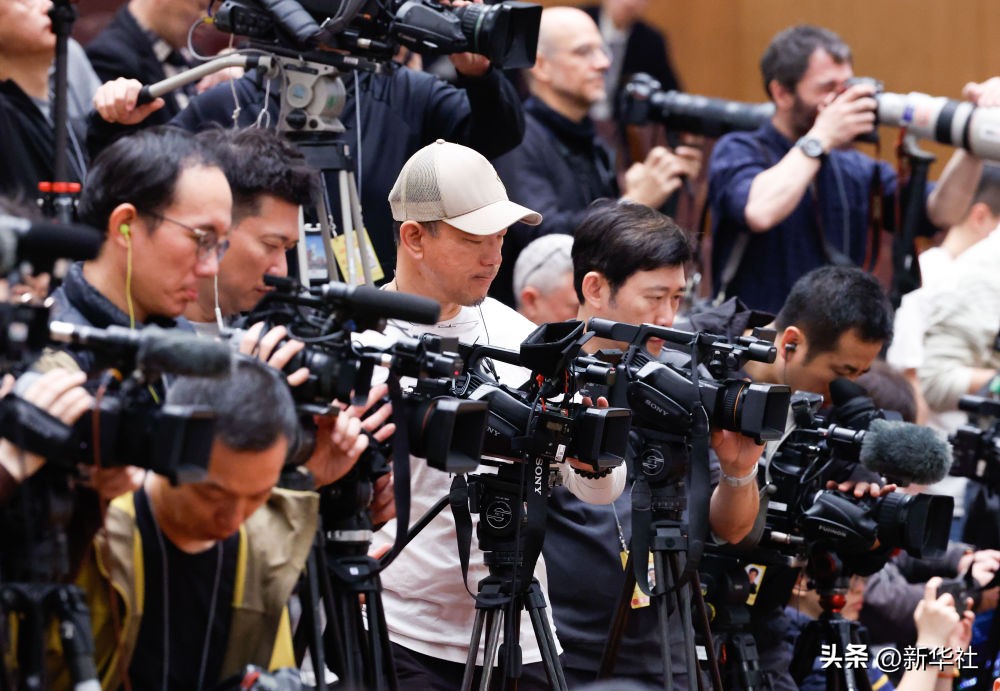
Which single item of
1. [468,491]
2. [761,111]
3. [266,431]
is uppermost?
[761,111]

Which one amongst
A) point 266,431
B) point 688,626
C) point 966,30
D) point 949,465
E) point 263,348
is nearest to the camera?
point 266,431

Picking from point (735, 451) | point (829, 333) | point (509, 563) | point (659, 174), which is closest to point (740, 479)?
point (735, 451)

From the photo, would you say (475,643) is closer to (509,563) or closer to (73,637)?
(509,563)

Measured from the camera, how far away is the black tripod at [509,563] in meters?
2.78

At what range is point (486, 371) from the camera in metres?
2.93

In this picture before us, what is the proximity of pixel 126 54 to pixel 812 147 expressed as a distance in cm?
178

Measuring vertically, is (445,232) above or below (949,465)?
above

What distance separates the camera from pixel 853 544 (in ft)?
11.4

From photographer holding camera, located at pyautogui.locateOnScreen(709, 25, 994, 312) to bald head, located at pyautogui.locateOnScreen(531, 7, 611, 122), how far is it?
0.41 metres

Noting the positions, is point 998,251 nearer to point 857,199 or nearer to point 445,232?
point 857,199

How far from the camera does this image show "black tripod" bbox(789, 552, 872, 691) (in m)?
3.55

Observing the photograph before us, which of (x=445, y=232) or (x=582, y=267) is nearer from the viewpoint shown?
(x=445, y=232)

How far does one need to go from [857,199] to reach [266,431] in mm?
2828

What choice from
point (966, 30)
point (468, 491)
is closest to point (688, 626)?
point (468, 491)
